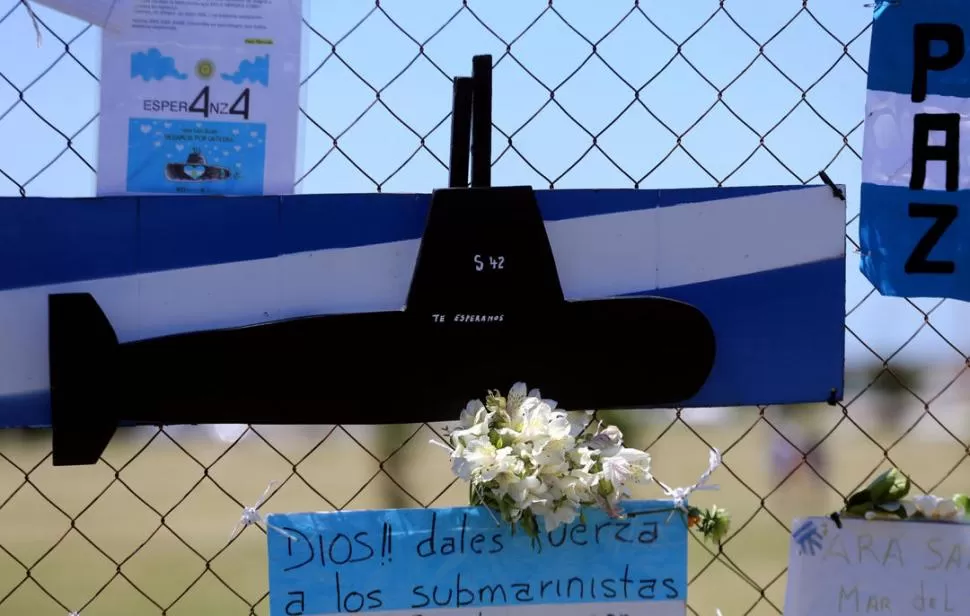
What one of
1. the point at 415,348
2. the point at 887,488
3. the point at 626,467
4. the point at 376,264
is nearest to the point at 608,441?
the point at 626,467

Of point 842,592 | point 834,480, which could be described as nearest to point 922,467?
point 834,480

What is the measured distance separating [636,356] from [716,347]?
14 centimetres

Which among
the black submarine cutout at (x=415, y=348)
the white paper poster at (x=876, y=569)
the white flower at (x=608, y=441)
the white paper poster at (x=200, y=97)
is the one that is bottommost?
the white paper poster at (x=876, y=569)

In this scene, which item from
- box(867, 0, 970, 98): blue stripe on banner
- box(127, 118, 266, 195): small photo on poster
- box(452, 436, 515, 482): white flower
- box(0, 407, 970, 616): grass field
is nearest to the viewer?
box(452, 436, 515, 482): white flower

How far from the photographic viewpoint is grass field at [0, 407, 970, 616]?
4.23m

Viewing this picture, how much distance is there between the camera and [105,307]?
1.53 m

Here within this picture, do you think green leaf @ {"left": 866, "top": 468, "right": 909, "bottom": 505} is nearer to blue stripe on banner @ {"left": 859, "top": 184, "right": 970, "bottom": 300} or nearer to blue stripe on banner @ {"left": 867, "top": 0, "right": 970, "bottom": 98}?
blue stripe on banner @ {"left": 859, "top": 184, "right": 970, "bottom": 300}

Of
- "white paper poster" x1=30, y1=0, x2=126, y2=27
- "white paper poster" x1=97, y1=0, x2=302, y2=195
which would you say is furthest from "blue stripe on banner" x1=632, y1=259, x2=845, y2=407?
"white paper poster" x1=30, y1=0, x2=126, y2=27

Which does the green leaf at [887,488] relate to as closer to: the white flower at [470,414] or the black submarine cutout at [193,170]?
the white flower at [470,414]

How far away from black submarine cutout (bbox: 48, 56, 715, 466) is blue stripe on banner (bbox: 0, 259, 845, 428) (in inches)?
6.5

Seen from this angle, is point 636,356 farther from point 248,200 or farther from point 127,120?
point 127,120

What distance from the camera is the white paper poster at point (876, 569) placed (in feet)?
5.66

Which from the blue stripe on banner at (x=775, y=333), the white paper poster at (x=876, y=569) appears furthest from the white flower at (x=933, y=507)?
the blue stripe on banner at (x=775, y=333)

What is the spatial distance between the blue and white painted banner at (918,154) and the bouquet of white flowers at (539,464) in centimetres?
65
